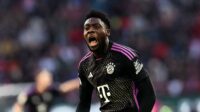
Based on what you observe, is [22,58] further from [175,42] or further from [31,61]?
[175,42]

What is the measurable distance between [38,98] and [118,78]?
18.9 feet

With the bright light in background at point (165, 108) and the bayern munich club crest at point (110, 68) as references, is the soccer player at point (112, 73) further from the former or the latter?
the bright light in background at point (165, 108)

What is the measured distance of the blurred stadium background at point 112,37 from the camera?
16500 millimetres

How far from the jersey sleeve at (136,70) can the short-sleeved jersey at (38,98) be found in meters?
5.65

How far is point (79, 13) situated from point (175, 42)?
2.59 metres

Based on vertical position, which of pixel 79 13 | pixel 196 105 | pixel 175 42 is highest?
pixel 79 13

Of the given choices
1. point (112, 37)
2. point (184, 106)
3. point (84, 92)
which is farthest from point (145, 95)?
point (112, 37)

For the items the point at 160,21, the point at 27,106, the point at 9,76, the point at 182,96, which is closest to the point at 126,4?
the point at 160,21

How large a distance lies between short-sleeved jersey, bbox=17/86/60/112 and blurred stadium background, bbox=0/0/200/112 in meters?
2.12

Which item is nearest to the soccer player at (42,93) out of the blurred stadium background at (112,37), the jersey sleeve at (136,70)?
the blurred stadium background at (112,37)

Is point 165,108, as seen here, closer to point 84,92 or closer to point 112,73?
point 84,92

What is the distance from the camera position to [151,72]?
650 inches

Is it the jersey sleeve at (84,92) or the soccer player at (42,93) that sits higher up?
the soccer player at (42,93)

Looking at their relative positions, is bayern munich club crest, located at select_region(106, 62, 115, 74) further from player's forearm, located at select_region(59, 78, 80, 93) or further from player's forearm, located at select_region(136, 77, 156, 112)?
player's forearm, located at select_region(59, 78, 80, 93)
